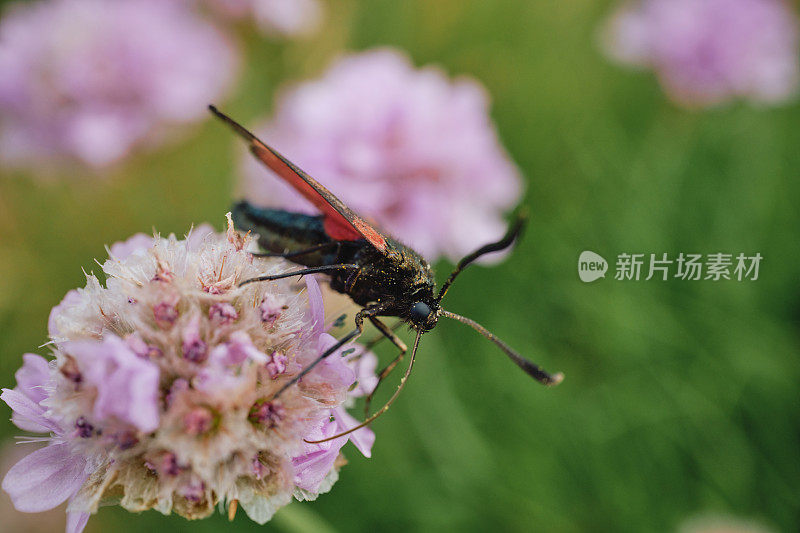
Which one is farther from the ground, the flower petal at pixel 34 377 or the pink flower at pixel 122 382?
the pink flower at pixel 122 382

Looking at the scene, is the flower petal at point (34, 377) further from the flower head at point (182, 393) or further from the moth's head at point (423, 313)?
the moth's head at point (423, 313)

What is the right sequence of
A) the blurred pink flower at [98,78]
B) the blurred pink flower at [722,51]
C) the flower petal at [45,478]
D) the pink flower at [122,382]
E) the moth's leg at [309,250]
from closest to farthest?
the pink flower at [122,382] → the flower petal at [45,478] → the moth's leg at [309,250] → the blurred pink flower at [98,78] → the blurred pink flower at [722,51]

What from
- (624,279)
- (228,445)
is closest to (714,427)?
(624,279)

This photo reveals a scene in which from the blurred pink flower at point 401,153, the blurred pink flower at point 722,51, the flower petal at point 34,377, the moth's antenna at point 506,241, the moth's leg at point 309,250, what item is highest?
the blurred pink flower at point 722,51

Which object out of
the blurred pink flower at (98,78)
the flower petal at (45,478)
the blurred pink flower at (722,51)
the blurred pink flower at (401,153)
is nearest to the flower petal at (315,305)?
the flower petal at (45,478)

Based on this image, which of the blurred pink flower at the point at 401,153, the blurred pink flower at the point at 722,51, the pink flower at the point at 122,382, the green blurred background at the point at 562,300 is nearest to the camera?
the pink flower at the point at 122,382

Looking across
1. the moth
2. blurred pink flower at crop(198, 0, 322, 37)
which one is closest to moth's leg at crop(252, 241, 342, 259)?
the moth
